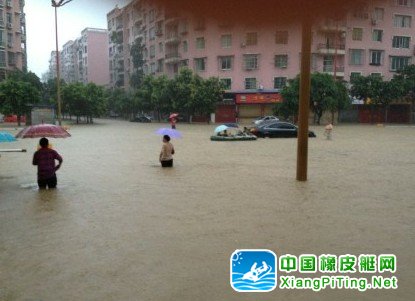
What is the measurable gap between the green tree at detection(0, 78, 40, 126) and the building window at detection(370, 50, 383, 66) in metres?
36.4

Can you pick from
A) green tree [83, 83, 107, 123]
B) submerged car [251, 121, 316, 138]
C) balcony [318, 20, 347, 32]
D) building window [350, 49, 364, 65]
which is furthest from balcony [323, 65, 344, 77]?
balcony [318, 20, 347, 32]

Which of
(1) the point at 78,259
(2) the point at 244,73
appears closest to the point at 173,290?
(1) the point at 78,259

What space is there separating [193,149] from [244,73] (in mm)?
27692

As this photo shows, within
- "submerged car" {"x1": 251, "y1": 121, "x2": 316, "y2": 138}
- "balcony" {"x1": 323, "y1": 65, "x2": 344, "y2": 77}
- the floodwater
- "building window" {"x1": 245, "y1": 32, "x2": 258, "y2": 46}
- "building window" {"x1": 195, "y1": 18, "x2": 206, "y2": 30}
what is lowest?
the floodwater

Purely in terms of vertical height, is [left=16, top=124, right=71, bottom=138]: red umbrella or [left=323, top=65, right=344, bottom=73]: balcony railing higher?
[left=323, top=65, right=344, bottom=73]: balcony railing

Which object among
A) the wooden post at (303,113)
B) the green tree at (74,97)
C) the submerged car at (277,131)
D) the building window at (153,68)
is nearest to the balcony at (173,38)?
the wooden post at (303,113)

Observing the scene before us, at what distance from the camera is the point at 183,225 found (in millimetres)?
6609

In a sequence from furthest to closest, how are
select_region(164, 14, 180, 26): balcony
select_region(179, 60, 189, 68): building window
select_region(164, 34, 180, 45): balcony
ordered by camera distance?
select_region(179, 60, 189, 68): building window, select_region(164, 34, 180, 45): balcony, select_region(164, 14, 180, 26): balcony

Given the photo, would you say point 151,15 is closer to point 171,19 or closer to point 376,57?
point 171,19

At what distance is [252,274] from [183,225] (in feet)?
8.62

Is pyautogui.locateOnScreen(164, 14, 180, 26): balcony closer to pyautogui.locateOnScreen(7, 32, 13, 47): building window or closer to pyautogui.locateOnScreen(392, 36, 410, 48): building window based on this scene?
pyautogui.locateOnScreen(392, 36, 410, 48): building window

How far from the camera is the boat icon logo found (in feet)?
13.0

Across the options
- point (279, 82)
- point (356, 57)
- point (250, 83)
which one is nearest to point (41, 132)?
point (250, 83)

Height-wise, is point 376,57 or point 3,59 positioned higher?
point 3,59
